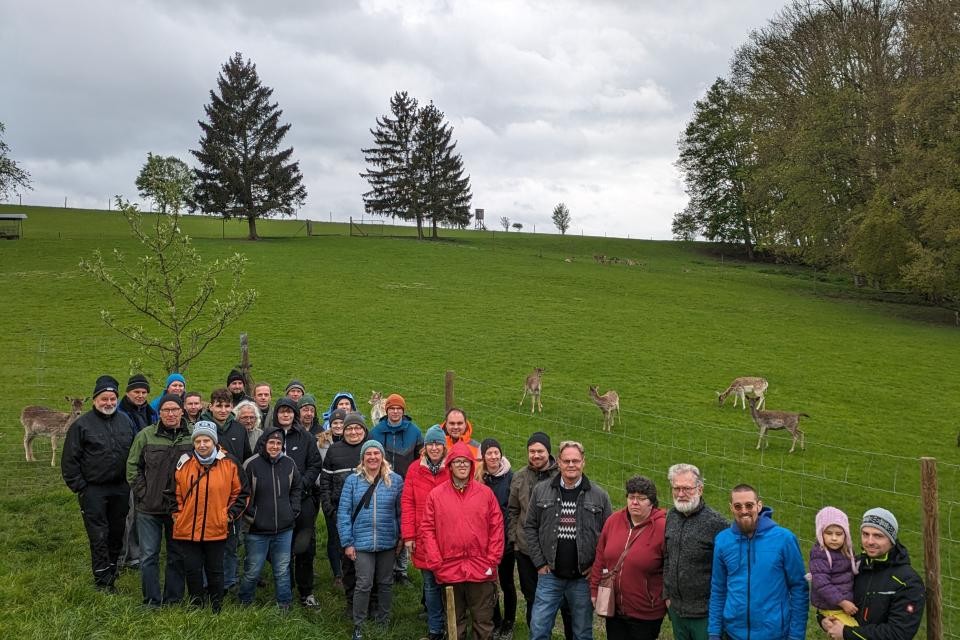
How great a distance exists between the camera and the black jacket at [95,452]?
20.8ft

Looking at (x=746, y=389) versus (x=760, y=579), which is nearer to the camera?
(x=760, y=579)

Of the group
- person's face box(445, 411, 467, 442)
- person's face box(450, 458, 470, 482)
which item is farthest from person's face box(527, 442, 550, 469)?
person's face box(445, 411, 467, 442)

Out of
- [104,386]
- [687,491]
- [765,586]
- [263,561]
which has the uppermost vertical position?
[104,386]

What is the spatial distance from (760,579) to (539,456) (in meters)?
2.01

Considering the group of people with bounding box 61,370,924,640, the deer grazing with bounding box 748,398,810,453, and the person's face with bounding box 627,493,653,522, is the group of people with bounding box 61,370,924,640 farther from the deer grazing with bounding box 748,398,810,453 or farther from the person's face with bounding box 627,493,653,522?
the deer grazing with bounding box 748,398,810,453

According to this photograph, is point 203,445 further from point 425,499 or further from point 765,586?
point 765,586

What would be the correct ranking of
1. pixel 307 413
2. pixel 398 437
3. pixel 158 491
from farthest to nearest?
pixel 307 413
pixel 398 437
pixel 158 491

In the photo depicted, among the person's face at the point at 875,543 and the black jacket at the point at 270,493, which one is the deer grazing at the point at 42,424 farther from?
the person's face at the point at 875,543

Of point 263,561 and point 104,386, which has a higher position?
point 104,386

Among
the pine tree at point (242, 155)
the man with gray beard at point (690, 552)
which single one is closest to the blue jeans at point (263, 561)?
the man with gray beard at point (690, 552)

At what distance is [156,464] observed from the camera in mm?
6148

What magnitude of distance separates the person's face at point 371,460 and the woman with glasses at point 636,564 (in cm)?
216

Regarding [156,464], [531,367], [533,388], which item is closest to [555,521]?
[156,464]

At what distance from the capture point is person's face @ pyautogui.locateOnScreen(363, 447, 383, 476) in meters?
6.27
